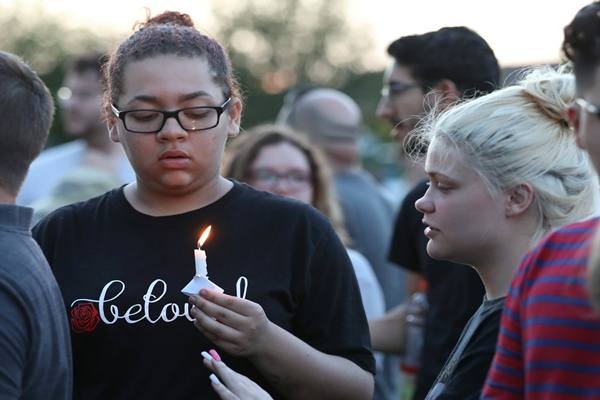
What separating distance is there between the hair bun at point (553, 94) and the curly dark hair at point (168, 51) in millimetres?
885

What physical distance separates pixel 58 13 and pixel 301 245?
4177 centimetres

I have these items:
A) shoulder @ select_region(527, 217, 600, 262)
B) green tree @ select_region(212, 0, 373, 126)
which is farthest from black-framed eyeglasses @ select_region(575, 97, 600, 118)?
green tree @ select_region(212, 0, 373, 126)

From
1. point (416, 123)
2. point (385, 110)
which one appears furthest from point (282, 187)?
point (416, 123)

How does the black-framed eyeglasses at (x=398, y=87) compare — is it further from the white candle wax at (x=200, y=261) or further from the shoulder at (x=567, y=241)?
the shoulder at (x=567, y=241)

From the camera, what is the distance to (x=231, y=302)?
9.07ft

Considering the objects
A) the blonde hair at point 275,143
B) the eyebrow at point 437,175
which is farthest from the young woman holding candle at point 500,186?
the blonde hair at point 275,143

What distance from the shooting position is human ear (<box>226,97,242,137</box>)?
10.4 feet

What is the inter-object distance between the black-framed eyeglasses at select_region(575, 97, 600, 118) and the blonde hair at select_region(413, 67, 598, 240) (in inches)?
30.6

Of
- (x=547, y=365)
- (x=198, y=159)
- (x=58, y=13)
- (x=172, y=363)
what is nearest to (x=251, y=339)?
(x=172, y=363)

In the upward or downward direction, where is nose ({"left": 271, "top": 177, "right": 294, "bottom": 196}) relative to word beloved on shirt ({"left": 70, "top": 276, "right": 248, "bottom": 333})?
downward

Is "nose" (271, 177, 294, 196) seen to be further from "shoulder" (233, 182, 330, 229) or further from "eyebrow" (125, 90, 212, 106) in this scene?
"eyebrow" (125, 90, 212, 106)

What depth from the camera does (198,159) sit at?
10.0ft

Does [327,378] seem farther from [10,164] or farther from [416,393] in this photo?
[416,393]

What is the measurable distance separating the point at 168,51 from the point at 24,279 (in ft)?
2.89
